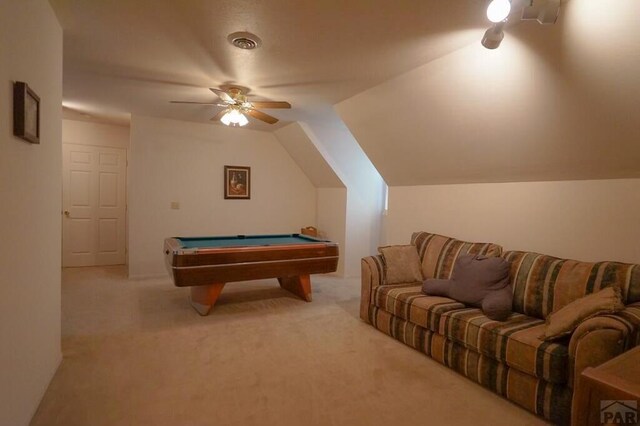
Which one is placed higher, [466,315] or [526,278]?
[526,278]

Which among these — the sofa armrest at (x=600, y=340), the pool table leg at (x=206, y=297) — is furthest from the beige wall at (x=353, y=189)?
the sofa armrest at (x=600, y=340)

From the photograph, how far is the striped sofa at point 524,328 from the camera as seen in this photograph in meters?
1.78

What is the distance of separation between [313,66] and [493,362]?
2.61m

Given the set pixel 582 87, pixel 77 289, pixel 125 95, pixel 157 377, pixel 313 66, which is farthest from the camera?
pixel 77 289

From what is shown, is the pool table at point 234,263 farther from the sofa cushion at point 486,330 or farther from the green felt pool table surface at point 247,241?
the sofa cushion at point 486,330

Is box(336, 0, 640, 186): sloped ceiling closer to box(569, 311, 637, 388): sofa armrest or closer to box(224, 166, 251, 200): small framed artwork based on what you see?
box(569, 311, 637, 388): sofa armrest

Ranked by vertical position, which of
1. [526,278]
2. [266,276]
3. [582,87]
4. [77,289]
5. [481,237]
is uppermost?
[582,87]

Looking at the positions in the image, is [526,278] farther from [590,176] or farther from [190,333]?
[190,333]

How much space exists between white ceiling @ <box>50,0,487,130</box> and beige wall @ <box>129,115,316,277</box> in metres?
1.28

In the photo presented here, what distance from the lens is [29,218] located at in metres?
1.79

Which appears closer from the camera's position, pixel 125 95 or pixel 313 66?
pixel 313 66

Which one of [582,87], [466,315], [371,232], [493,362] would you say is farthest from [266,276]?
[582,87]

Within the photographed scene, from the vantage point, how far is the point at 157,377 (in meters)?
2.33

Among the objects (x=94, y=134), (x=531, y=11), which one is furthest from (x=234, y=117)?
(x=94, y=134)
